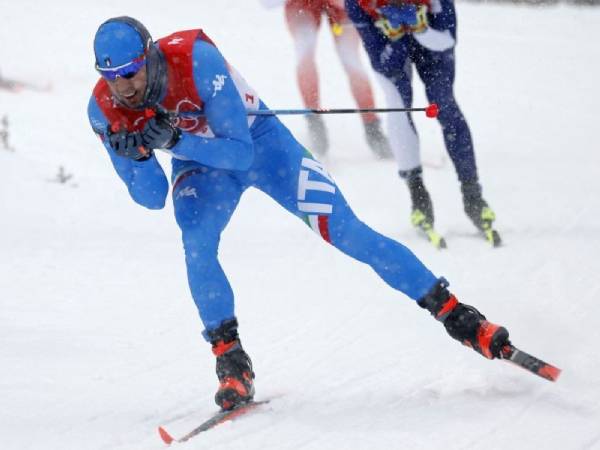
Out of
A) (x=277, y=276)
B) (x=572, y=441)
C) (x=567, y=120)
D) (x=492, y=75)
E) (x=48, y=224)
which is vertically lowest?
(x=572, y=441)

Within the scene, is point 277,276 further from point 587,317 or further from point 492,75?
point 492,75

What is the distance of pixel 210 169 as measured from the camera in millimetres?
4461

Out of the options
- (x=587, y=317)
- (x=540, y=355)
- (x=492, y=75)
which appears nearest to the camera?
(x=540, y=355)

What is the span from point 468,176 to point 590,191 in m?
1.60

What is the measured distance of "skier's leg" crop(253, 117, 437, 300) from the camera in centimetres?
438

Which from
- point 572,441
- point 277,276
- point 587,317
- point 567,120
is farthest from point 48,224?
point 567,120

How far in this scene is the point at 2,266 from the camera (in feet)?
21.9

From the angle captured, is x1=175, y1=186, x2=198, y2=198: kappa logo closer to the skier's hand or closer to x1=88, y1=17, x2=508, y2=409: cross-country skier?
x1=88, y1=17, x2=508, y2=409: cross-country skier

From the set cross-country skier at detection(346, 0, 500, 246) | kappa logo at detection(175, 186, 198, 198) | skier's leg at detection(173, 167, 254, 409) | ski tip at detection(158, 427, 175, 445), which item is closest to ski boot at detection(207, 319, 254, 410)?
skier's leg at detection(173, 167, 254, 409)

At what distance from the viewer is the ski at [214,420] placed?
391 cm

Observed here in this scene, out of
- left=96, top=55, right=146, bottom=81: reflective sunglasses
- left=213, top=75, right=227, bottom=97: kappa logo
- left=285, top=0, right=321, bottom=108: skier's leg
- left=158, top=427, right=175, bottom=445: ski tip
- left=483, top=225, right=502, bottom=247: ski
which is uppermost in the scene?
left=285, top=0, right=321, bottom=108: skier's leg

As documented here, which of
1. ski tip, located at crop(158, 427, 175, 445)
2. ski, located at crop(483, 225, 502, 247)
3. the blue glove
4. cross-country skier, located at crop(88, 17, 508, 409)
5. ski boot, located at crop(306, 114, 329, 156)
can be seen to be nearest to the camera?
ski tip, located at crop(158, 427, 175, 445)

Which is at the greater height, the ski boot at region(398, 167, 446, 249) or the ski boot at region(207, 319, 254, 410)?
the ski boot at region(398, 167, 446, 249)

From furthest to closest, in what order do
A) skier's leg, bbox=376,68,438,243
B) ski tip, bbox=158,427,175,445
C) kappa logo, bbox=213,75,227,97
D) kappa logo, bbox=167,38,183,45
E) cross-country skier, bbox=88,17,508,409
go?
skier's leg, bbox=376,68,438,243 < kappa logo, bbox=167,38,183,45 < kappa logo, bbox=213,75,227,97 < cross-country skier, bbox=88,17,508,409 < ski tip, bbox=158,427,175,445
